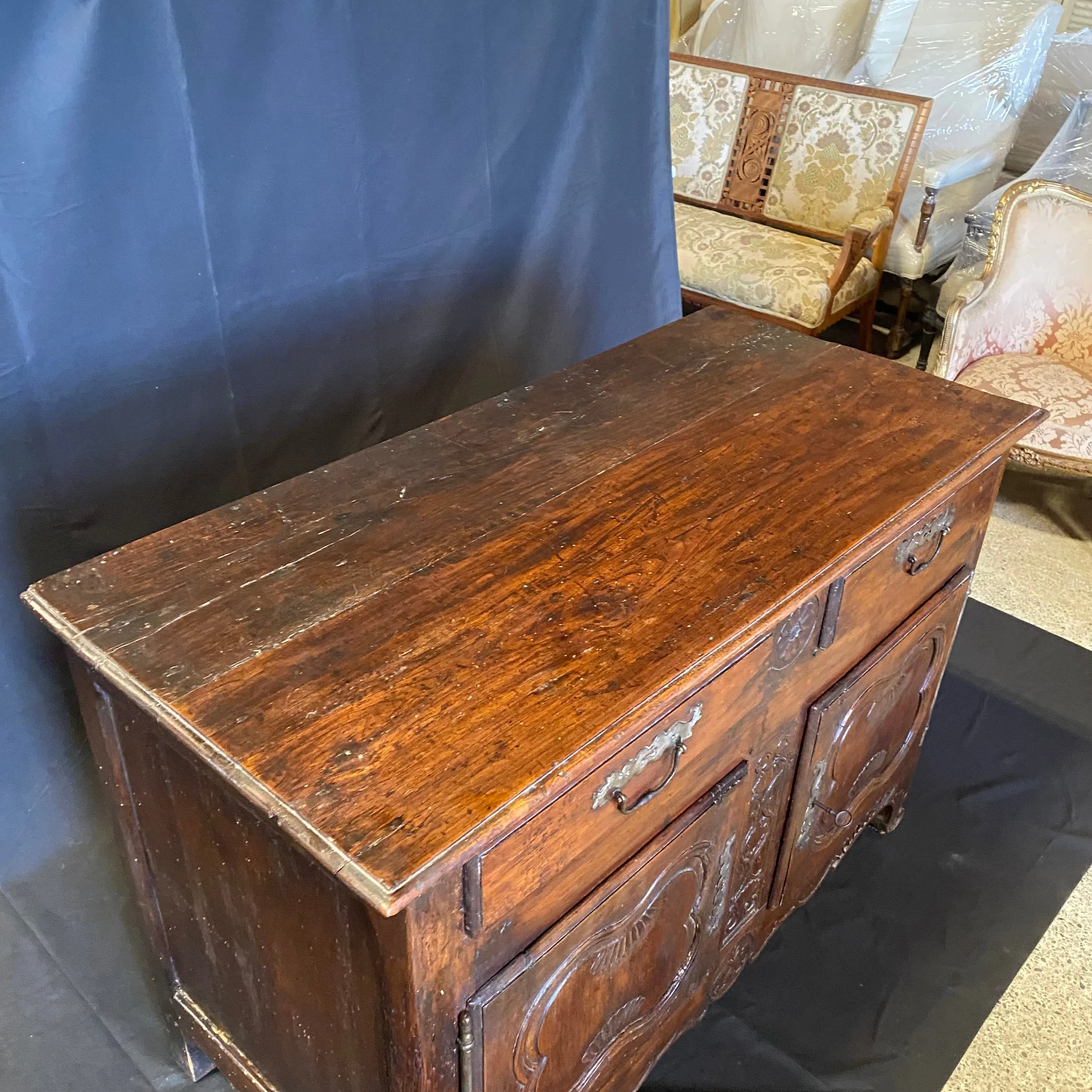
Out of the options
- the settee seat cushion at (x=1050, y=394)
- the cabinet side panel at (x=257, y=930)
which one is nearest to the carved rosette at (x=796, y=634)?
the cabinet side panel at (x=257, y=930)

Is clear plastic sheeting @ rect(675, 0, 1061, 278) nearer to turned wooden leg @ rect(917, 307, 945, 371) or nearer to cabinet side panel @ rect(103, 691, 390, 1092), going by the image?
Result: turned wooden leg @ rect(917, 307, 945, 371)

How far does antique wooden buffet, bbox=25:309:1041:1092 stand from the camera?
0.72 meters

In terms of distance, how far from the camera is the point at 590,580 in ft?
2.92

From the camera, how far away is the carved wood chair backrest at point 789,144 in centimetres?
283

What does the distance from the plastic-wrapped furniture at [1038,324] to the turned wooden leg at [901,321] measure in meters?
0.62

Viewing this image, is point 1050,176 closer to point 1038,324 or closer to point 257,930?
A: point 1038,324

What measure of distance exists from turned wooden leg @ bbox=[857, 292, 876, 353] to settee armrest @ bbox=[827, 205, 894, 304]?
16 cm

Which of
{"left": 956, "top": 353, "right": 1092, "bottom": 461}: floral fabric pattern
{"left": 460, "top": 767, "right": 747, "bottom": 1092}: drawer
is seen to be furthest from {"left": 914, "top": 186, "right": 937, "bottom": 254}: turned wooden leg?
{"left": 460, "top": 767, "right": 747, "bottom": 1092}: drawer

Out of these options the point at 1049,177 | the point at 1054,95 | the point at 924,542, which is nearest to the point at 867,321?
the point at 1049,177

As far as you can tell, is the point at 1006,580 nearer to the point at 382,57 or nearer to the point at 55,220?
the point at 382,57

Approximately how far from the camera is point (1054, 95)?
3246mm

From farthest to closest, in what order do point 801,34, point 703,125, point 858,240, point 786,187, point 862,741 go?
point 801,34 → point 703,125 → point 786,187 → point 858,240 → point 862,741

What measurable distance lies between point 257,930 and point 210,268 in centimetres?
86

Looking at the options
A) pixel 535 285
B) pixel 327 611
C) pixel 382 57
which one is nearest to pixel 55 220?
pixel 382 57
